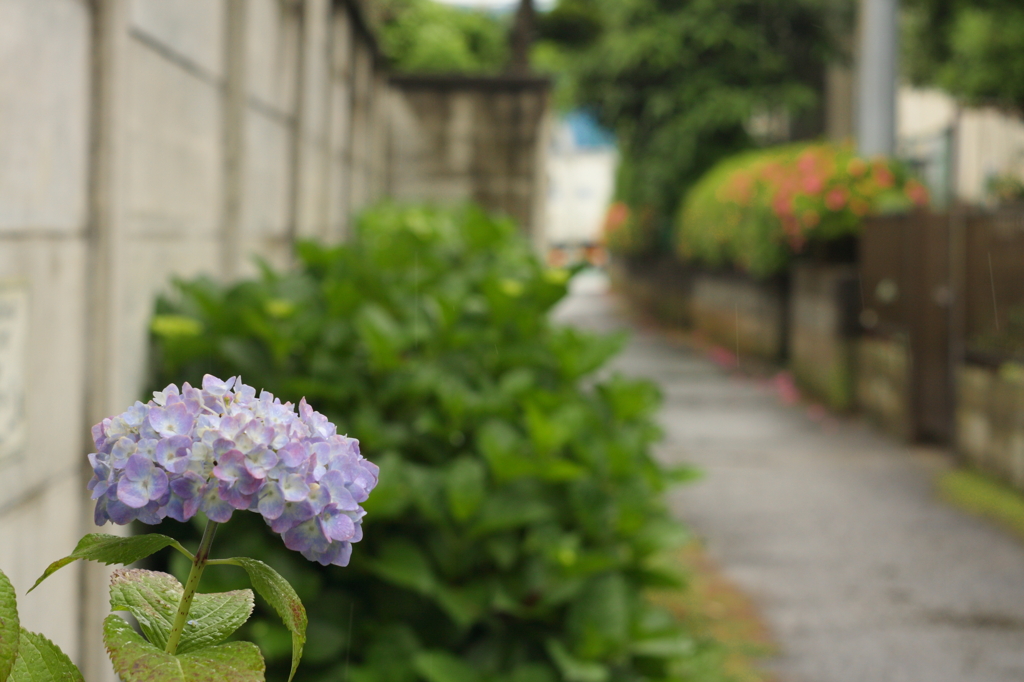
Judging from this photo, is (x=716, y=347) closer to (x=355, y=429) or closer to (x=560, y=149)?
(x=355, y=429)

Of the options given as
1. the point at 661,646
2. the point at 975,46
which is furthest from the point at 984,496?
the point at 975,46

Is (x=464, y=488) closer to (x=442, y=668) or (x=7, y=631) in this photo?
(x=442, y=668)

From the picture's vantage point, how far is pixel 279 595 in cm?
83

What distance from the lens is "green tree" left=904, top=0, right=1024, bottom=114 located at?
665 inches

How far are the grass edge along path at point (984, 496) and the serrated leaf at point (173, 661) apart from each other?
6493mm

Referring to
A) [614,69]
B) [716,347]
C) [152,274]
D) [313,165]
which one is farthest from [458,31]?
[614,69]

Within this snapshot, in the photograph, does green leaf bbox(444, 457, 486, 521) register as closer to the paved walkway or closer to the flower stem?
the flower stem

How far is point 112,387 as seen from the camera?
275 cm

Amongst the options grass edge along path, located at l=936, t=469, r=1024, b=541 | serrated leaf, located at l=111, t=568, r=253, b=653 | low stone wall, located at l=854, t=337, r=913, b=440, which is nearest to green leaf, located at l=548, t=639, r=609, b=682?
serrated leaf, located at l=111, t=568, r=253, b=653

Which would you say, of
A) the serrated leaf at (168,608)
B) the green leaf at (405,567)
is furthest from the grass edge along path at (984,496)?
the serrated leaf at (168,608)

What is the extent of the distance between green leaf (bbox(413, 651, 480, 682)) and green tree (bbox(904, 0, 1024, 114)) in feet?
54.3

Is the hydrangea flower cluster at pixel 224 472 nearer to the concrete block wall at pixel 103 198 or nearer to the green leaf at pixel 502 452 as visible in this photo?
the concrete block wall at pixel 103 198

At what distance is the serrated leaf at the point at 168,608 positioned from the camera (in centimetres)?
91

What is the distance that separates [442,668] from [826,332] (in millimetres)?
9430
